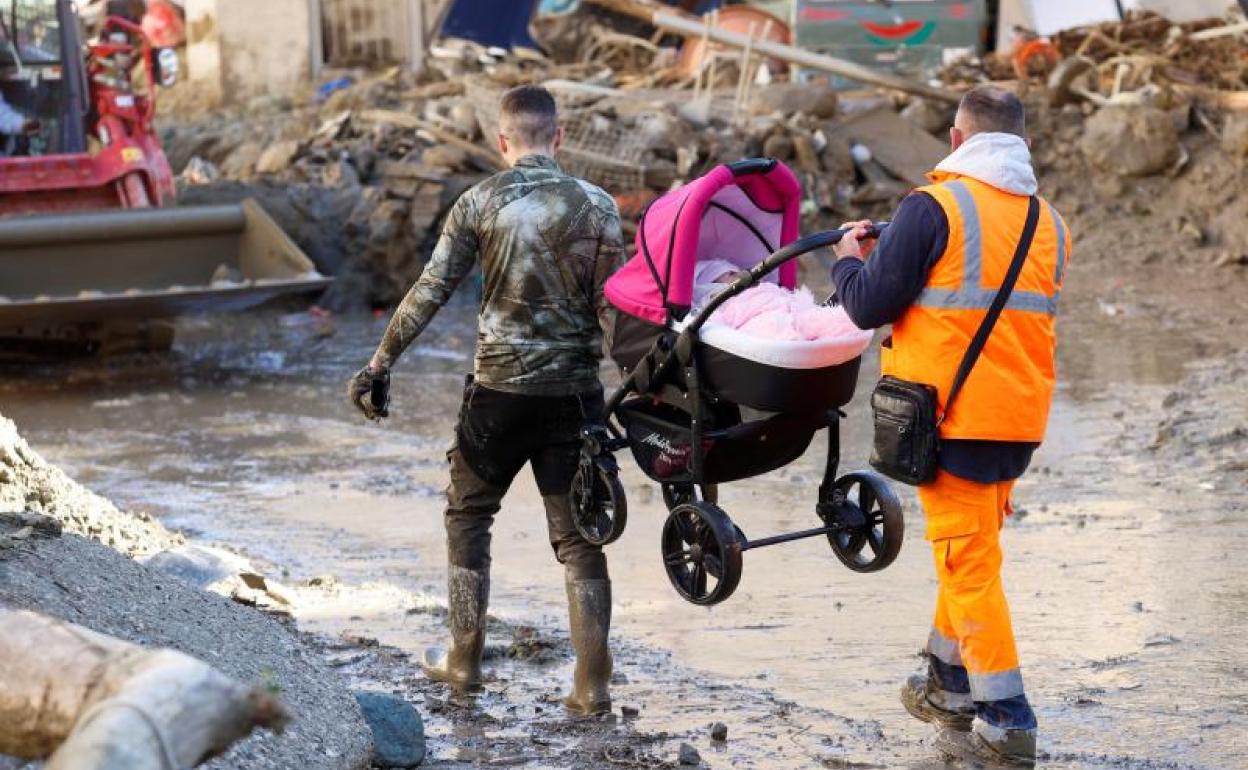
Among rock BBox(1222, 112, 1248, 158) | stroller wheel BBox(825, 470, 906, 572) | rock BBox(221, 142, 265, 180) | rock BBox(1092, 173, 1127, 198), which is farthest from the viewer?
rock BBox(221, 142, 265, 180)

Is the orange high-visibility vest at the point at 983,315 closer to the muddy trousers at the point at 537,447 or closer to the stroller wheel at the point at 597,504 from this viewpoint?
the stroller wheel at the point at 597,504

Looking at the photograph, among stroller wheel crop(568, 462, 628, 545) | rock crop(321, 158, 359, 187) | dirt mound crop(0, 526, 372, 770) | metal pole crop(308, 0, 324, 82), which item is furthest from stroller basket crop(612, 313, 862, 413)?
metal pole crop(308, 0, 324, 82)

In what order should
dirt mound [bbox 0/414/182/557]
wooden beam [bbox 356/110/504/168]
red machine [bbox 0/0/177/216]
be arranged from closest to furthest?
dirt mound [bbox 0/414/182/557] → red machine [bbox 0/0/177/216] → wooden beam [bbox 356/110/504/168]

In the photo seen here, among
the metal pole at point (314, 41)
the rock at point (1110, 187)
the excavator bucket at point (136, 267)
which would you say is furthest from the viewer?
the metal pole at point (314, 41)

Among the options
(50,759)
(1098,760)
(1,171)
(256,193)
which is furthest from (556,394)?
(256,193)

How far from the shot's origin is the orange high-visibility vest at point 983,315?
188 inches

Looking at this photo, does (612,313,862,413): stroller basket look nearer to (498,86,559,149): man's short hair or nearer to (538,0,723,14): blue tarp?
(498,86,559,149): man's short hair

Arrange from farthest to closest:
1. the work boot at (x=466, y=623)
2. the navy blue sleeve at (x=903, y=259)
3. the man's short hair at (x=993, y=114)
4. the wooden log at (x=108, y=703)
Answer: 1. the work boot at (x=466, y=623)
2. the man's short hair at (x=993, y=114)
3. the navy blue sleeve at (x=903, y=259)
4. the wooden log at (x=108, y=703)

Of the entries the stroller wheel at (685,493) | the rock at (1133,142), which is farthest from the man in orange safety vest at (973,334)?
the rock at (1133,142)

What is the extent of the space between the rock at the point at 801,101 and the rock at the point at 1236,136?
11.7 feet

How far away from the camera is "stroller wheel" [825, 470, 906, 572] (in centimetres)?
526

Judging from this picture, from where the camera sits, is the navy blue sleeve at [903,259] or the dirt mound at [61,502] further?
the dirt mound at [61,502]

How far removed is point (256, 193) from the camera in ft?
49.7

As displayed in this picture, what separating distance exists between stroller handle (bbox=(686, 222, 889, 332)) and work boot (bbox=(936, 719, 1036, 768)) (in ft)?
4.48
